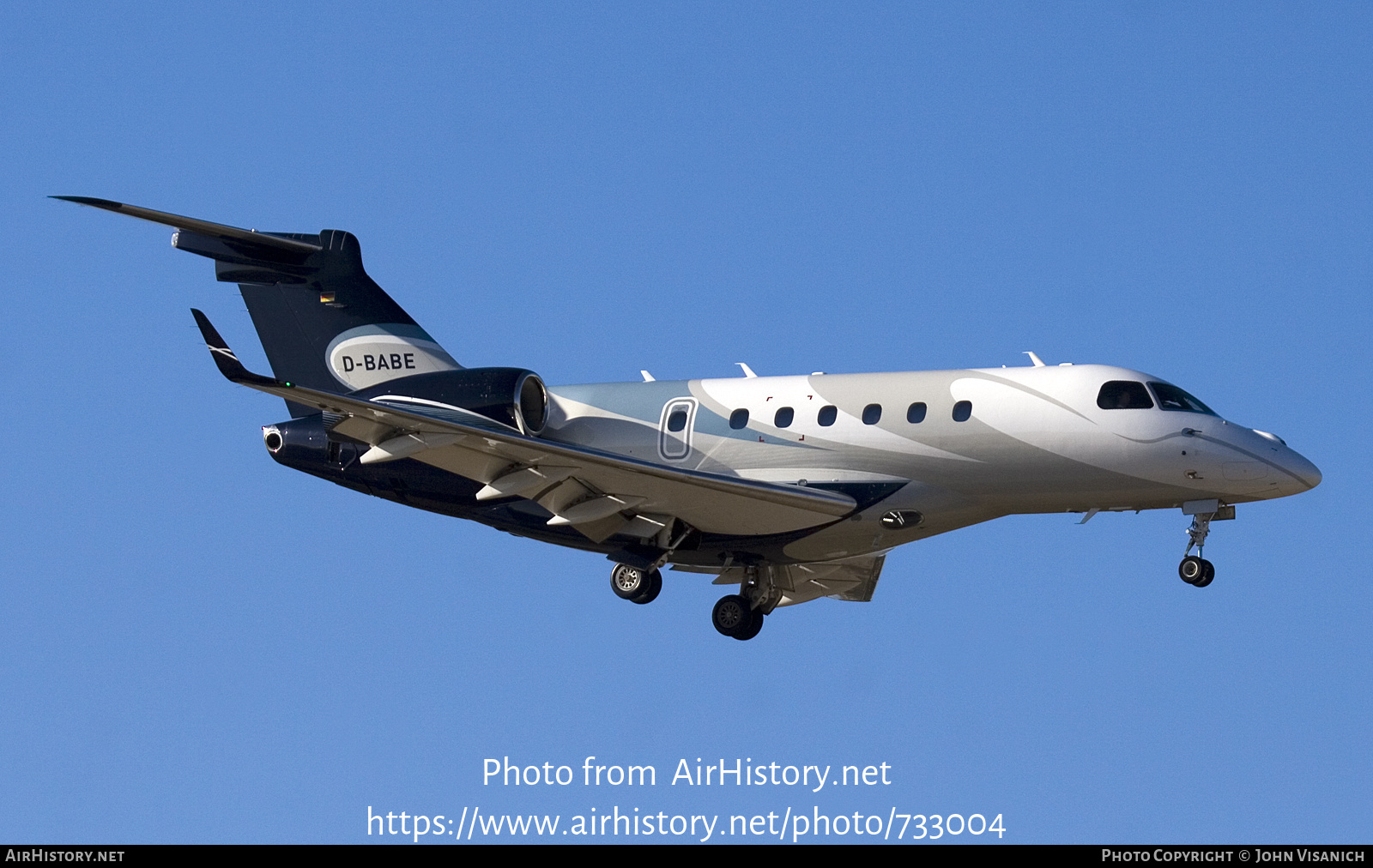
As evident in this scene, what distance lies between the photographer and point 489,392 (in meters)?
25.4

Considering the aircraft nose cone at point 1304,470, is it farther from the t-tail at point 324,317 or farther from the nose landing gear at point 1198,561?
the t-tail at point 324,317

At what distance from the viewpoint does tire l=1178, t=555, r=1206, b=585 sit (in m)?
23.8

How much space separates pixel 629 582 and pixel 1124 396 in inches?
287

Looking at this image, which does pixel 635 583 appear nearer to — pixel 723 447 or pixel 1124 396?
pixel 723 447

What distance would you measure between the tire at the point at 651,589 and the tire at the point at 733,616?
58.3 inches

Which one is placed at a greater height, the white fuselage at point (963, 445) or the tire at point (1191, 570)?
the white fuselage at point (963, 445)

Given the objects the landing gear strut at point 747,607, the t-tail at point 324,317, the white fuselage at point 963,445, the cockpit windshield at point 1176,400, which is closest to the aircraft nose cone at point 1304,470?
the white fuselage at point 963,445

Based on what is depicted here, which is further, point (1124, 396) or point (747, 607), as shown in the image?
point (747, 607)

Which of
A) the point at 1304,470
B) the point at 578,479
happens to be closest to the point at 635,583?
the point at 578,479

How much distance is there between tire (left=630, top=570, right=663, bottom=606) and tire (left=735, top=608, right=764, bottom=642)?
1.75 metres

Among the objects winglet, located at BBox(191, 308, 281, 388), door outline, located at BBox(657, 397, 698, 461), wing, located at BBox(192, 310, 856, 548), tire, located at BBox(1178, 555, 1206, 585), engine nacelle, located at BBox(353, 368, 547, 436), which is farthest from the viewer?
door outline, located at BBox(657, 397, 698, 461)

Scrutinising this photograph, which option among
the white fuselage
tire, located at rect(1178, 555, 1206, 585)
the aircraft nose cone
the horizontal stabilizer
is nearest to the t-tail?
the horizontal stabilizer

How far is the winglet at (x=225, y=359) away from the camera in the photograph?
20077mm

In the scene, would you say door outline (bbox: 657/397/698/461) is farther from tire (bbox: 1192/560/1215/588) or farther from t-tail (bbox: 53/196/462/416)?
tire (bbox: 1192/560/1215/588)
